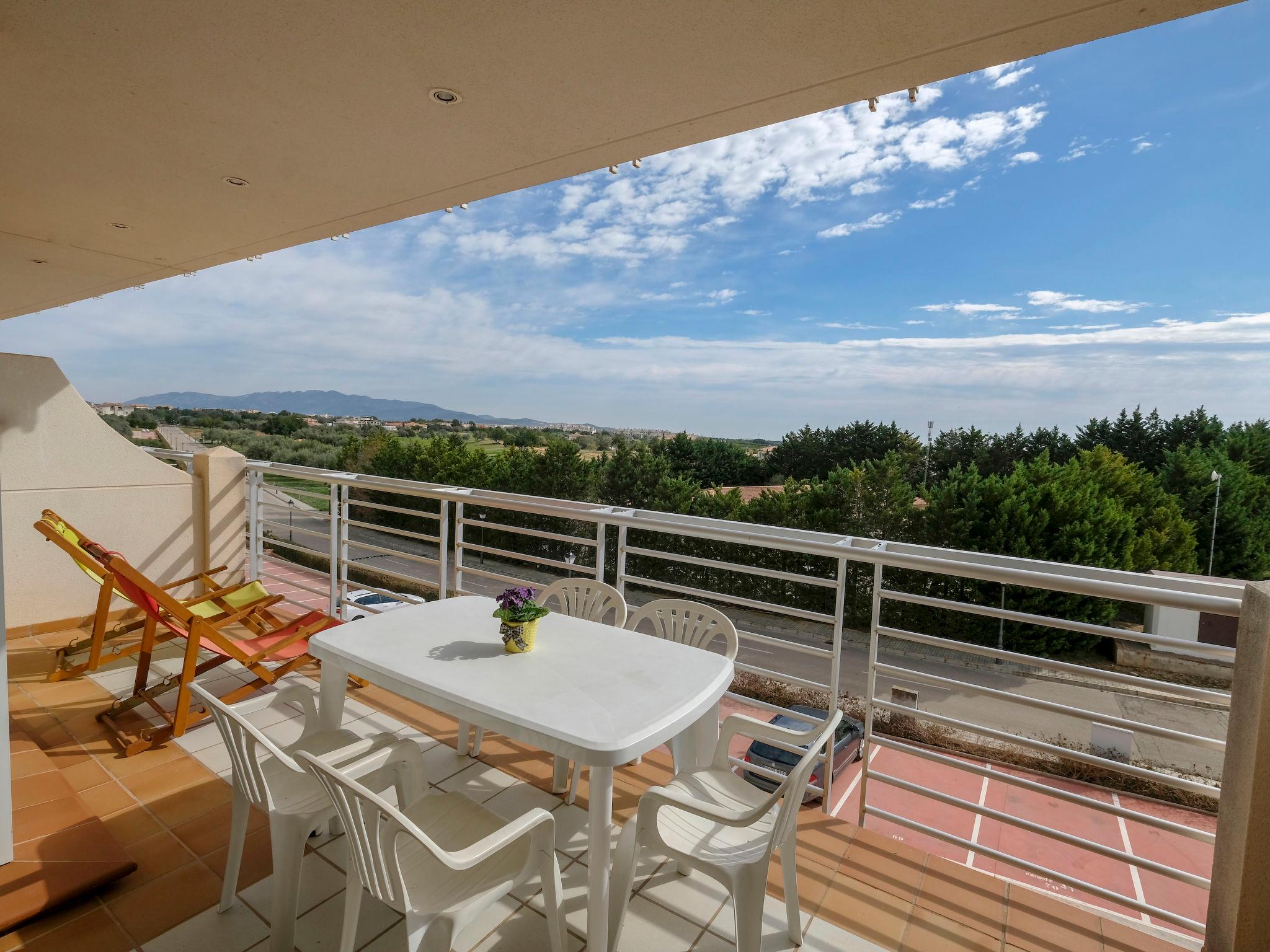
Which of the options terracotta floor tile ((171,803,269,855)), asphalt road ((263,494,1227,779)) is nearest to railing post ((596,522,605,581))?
terracotta floor tile ((171,803,269,855))

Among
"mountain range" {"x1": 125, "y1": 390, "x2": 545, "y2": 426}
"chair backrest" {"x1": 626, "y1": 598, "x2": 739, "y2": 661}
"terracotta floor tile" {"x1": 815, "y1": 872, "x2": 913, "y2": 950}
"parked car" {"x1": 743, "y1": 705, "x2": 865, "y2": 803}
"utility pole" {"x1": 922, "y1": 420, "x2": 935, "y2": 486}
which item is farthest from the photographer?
"utility pole" {"x1": 922, "y1": 420, "x2": 935, "y2": 486}

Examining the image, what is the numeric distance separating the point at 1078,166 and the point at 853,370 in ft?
71.0

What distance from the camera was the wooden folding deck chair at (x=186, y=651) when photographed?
2.67 metres

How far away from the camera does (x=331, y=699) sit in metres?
1.99

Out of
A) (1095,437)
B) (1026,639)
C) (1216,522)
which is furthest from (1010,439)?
(1026,639)

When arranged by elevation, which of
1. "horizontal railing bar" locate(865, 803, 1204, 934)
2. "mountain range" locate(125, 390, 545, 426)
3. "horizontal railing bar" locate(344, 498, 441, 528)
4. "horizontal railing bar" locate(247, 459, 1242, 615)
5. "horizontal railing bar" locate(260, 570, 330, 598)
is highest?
"mountain range" locate(125, 390, 545, 426)

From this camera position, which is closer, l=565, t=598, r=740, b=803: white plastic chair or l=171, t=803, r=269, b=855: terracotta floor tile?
l=171, t=803, r=269, b=855: terracotta floor tile

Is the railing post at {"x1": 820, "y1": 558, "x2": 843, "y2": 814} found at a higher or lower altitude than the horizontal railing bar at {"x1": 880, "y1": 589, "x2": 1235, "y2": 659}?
lower

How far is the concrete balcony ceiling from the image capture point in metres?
1.57

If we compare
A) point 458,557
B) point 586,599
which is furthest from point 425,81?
point 458,557

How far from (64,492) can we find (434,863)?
398 centimetres

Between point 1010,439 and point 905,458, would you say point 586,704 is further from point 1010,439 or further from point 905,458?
point 1010,439

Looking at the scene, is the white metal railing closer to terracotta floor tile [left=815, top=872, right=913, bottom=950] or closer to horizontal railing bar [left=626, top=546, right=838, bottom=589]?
horizontal railing bar [left=626, top=546, right=838, bottom=589]

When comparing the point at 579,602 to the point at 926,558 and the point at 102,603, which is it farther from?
the point at 102,603
